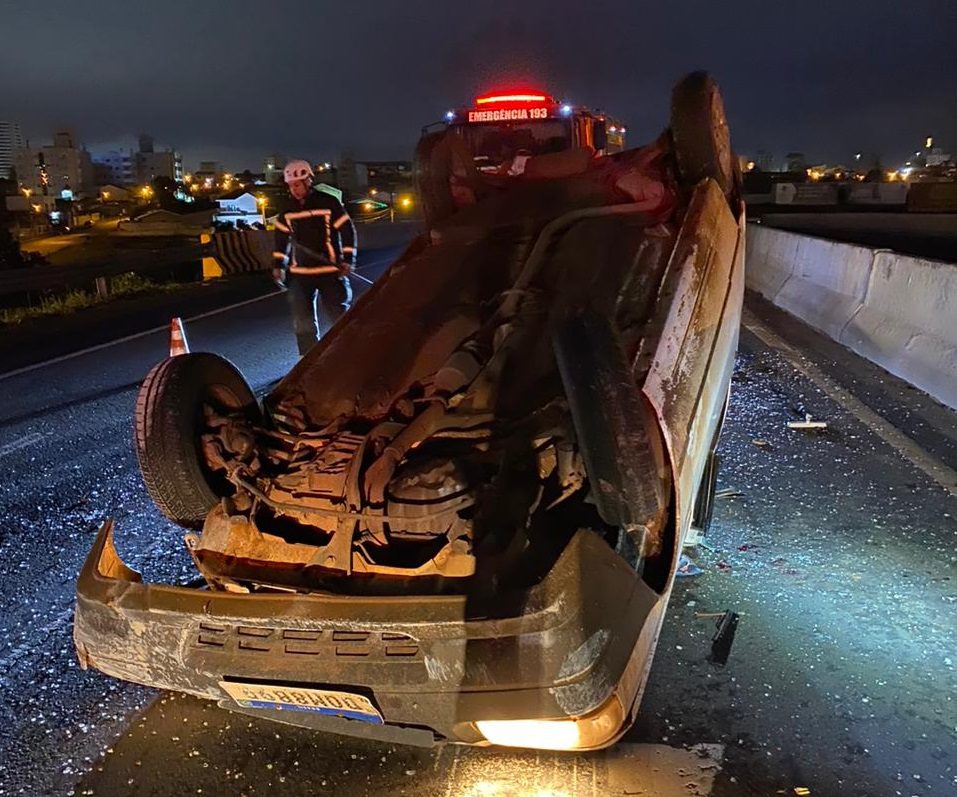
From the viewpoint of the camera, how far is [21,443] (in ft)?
20.4

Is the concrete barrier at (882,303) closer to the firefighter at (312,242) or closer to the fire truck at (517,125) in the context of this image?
the fire truck at (517,125)

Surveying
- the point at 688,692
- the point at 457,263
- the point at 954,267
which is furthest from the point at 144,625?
the point at 954,267

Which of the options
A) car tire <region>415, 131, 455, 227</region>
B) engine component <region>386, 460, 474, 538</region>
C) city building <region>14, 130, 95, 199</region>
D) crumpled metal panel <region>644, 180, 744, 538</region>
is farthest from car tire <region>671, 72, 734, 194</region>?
city building <region>14, 130, 95, 199</region>

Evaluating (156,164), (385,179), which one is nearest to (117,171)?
(156,164)

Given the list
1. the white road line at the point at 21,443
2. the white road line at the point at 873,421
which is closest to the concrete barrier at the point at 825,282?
the white road line at the point at 873,421

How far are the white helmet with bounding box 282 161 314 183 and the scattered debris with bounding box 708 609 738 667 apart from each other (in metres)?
5.06

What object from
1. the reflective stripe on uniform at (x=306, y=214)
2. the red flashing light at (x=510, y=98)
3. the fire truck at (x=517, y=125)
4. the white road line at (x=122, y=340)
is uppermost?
the red flashing light at (x=510, y=98)

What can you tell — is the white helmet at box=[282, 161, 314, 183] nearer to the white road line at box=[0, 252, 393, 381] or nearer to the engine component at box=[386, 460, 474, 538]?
the white road line at box=[0, 252, 393, 381]

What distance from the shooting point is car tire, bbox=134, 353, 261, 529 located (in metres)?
3.16

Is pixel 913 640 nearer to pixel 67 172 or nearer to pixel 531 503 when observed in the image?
pixel 531 503

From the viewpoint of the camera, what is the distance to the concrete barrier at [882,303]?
675 centimetres

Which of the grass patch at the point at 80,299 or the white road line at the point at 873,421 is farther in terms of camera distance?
the grass patch at the point at 80,299

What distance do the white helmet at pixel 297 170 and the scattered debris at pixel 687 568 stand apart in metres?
→ 4.64

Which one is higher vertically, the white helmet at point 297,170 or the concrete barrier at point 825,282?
the white helmet at point 297,170
